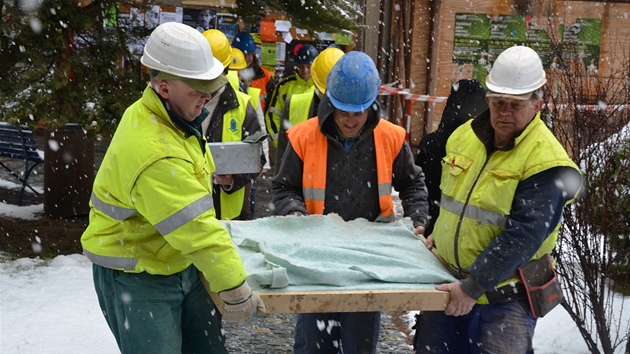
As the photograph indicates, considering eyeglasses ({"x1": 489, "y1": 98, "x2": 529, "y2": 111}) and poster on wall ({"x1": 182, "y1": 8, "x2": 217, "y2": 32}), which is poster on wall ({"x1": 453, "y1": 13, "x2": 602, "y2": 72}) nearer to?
poster on wall ({"x1": 182, "y1": 8, "x2": 217, "y2": 32})

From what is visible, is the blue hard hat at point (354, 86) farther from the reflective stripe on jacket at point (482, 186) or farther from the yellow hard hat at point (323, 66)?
the yellow hard hat at point (323, 66)

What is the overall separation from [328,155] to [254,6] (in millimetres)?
3617

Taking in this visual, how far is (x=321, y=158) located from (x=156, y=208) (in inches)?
56.0

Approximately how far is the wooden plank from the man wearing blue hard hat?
0.94 metres

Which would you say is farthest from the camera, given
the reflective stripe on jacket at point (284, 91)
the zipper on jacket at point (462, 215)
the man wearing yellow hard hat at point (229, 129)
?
the reflective stripe on jacket at point (284, 91)

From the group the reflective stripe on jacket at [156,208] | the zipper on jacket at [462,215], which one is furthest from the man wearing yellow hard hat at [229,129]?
the zipper on jacket at [462,215]

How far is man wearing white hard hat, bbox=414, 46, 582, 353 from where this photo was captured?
3529 millimetres

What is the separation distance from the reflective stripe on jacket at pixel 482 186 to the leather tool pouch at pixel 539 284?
63mm

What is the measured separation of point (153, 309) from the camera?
11.6ft

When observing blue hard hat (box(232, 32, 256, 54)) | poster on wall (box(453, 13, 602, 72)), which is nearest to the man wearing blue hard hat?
blue hard hat (box(232, 32, 256, 54))

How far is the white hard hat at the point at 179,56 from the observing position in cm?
332

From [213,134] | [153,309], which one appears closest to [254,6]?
[213,134]

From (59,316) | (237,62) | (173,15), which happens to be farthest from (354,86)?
(173,15)

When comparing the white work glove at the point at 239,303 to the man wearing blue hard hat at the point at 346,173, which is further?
the man wearing blue hard hat at the point at 346,173
